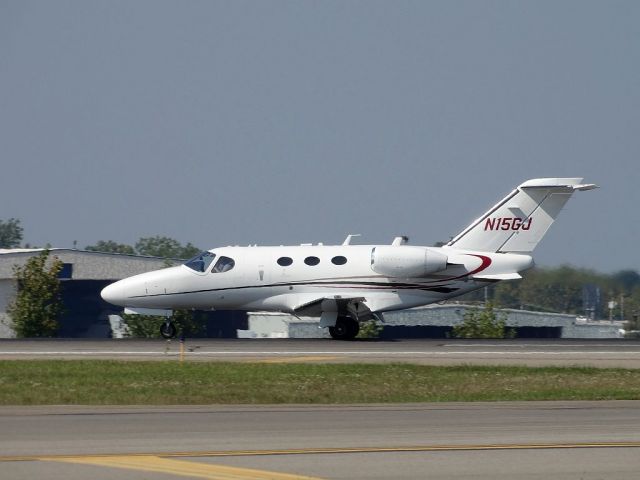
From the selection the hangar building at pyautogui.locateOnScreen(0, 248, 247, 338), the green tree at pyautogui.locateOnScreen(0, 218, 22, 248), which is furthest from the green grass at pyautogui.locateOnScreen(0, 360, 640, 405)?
the green tree at pyautogui.locateOnScreen(0, 218, 22, 248)

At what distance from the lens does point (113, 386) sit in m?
21.7

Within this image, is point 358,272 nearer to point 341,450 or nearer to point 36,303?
point 36,303

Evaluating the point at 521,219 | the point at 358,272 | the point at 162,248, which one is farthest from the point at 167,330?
the point at 162,248

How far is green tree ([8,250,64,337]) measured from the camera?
4725 cm

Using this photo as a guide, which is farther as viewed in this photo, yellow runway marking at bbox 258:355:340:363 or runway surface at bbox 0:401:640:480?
yellow runway marking at bbox 258:355:340:363

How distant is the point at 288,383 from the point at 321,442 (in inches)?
326

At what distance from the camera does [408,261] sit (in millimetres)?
34344

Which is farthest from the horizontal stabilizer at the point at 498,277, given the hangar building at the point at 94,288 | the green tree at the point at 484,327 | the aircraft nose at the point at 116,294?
the hangar building at the point at 94,288

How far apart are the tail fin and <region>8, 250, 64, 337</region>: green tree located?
65.9 ft

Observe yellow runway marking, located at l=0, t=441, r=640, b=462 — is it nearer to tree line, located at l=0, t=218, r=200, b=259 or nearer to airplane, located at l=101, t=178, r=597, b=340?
airplane, located at l=101, t=178, r=597, b=340

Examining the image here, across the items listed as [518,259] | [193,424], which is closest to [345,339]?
[518,259]

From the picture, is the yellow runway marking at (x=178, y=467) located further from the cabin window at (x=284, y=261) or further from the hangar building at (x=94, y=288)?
the hangar building at (x=94, y=288)

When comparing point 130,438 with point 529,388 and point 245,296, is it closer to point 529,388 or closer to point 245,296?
point 529,388

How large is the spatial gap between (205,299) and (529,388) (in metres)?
15.7
